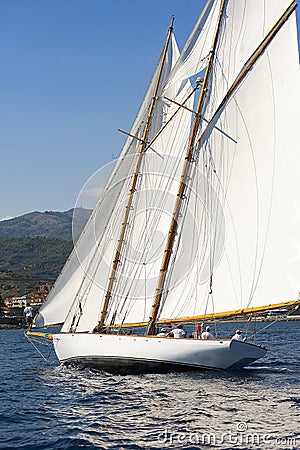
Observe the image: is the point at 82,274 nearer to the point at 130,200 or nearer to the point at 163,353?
the point at 130,200

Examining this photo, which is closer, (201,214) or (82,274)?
(201,214)

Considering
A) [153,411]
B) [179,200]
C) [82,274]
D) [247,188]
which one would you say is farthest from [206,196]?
[153,411]

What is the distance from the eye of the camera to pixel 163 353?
27547 mm

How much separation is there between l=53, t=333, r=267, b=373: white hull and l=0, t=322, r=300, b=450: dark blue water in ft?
1.72

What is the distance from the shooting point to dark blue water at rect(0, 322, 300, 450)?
1667 cm

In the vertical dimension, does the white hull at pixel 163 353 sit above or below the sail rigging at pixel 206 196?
below

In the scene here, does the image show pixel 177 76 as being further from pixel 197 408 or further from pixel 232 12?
pixel 197 408

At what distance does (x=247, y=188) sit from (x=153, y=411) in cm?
1269

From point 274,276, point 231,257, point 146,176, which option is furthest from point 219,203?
point 146,176

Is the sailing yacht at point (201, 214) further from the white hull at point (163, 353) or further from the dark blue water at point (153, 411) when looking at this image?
the dark blue water at point (153, 411)

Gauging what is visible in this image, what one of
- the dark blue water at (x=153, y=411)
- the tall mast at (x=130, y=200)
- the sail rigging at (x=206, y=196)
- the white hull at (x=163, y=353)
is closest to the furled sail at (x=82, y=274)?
the sail rigging at (x=206, y=196)

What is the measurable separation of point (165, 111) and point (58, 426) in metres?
25.5

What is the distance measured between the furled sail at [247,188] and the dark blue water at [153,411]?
4227 mm

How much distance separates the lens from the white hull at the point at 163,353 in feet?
87.8
